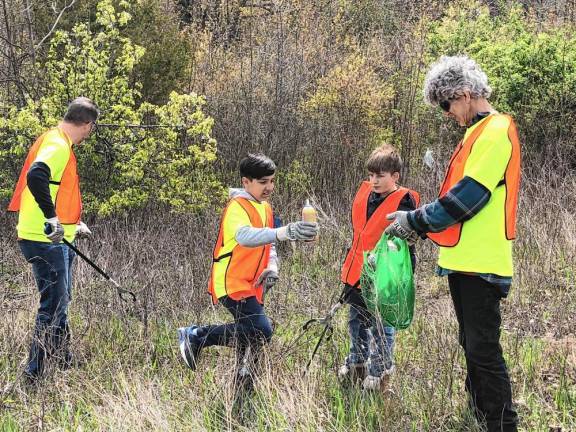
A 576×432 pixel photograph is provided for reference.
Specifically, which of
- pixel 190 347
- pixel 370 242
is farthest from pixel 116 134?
pixel 370 242

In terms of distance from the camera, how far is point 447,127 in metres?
9.42

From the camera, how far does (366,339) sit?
3.66 meters

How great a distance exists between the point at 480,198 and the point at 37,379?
2.82 meters

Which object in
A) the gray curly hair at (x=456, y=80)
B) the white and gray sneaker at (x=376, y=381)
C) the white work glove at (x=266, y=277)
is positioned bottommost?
the white and gray sneaker at (x=376, y=381)

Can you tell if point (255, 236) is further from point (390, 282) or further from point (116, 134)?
point (116, 134)

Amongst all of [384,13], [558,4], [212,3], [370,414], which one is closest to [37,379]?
[370,414]

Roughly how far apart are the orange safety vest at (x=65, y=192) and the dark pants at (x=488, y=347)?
2.61 metres

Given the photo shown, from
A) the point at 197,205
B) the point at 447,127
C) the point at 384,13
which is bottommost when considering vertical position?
the point at 197,205

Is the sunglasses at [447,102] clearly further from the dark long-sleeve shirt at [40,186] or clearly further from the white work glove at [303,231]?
the dark long-sleeve shirt at [40,186]

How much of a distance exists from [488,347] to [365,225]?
0.99 metres

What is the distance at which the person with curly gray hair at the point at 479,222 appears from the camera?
110 inches

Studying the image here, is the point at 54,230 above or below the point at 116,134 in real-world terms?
above

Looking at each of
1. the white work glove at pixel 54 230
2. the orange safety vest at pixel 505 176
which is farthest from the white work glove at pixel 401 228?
the white work glove at pixel 54 230

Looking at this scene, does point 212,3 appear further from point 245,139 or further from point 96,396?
point 96,396
